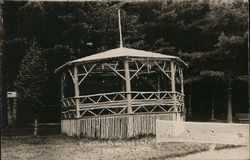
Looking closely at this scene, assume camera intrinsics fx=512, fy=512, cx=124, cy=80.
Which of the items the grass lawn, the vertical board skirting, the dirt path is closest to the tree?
the vertical board skirting

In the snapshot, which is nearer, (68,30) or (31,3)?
(31,3)

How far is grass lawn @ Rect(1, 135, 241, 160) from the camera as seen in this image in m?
16.3

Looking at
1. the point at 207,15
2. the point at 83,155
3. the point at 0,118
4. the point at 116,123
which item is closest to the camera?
the point at 83,155

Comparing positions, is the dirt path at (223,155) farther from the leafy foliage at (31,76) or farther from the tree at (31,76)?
the leafy foliage at (31,76)

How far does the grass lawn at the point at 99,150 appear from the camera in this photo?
16.3m

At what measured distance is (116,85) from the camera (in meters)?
35.0

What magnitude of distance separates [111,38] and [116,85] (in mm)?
3485

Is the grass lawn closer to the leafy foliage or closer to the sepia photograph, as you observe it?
the sepia photograph

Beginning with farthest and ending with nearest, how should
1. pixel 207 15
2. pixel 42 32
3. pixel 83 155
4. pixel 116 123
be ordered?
pixel 42 32 → pixel 207 15 → pixel 116 123 → pixel 83 155

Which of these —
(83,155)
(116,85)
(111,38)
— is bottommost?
(83,155)

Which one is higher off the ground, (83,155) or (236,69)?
(236,69)

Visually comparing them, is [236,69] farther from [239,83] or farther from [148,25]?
[148,25]

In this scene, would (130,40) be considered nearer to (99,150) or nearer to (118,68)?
(118,68)

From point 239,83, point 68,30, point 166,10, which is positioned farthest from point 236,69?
point 68,30
